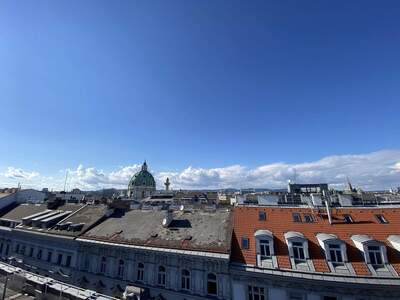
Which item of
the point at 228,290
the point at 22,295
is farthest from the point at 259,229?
the point at 22,295

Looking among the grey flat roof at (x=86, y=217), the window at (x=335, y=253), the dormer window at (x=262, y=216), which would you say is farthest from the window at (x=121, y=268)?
the window at (x=335, y=253)

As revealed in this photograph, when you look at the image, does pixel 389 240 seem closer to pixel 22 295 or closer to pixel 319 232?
pixel 319 232

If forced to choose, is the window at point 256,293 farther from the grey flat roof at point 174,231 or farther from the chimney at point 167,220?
the chimney at point 167,220

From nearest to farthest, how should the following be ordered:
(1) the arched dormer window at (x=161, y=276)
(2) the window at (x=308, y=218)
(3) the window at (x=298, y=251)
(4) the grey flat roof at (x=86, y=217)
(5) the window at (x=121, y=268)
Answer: (3) the window at (x=298, y=251) → (1) the arched dormer window at (x=161, y=276) → (2) the window at (x=308, y=218) → (5) the window at (x=121, y=268) → (4) the grey flat roof at (x=86, y=217)

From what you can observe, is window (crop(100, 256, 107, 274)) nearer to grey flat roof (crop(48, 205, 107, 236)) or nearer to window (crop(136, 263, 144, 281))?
window (crop(136, 263, 144, 281))

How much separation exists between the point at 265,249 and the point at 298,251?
2851mm

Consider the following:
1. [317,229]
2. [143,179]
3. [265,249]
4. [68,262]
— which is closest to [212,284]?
[265,249]

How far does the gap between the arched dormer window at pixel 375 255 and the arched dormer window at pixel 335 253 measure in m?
1.40

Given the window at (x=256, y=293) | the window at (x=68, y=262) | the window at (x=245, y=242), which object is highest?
the window at (x=245, y=242)

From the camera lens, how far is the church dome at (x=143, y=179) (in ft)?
603

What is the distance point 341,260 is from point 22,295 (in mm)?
22518

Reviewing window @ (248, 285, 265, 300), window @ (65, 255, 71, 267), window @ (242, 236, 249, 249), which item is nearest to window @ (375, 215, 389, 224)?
window @ (242, 236, 249, 249)

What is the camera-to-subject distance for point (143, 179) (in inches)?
7343

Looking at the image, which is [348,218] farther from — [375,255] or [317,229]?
[375,255]
